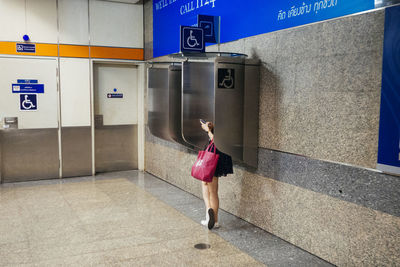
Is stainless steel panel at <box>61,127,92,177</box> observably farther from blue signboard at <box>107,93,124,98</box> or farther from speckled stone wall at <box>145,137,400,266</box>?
speckled stone wall at <box>145,137,400,266</box>

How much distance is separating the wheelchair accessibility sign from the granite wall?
399 centimetres

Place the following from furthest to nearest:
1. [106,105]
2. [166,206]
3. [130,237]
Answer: [106,105] → [166,206] → [130,237]

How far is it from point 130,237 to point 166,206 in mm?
1199

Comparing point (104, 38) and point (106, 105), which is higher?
point (104, 38)

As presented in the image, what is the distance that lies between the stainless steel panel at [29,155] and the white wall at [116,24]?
6.25ft

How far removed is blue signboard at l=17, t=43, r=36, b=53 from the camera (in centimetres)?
680

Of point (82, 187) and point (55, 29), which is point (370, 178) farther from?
Result: point (55, 29)

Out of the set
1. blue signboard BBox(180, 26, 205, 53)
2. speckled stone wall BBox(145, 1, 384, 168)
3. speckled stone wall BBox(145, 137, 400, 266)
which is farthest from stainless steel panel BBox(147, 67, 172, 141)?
speckled stone wall BBox(145, 1, 384, 168)

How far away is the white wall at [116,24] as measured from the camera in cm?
731

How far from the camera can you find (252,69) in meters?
4.32

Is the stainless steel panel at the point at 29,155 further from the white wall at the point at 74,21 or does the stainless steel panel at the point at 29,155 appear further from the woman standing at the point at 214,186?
the woman standing at the point at 214,186

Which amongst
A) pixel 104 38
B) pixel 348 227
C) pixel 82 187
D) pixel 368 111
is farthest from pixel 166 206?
pixel 104 38

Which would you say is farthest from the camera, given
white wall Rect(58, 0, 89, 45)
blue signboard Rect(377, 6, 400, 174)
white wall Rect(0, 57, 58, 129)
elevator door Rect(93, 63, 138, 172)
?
elevator door Rect(93, 63, 138, 172)

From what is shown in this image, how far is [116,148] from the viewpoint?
7.84 m
